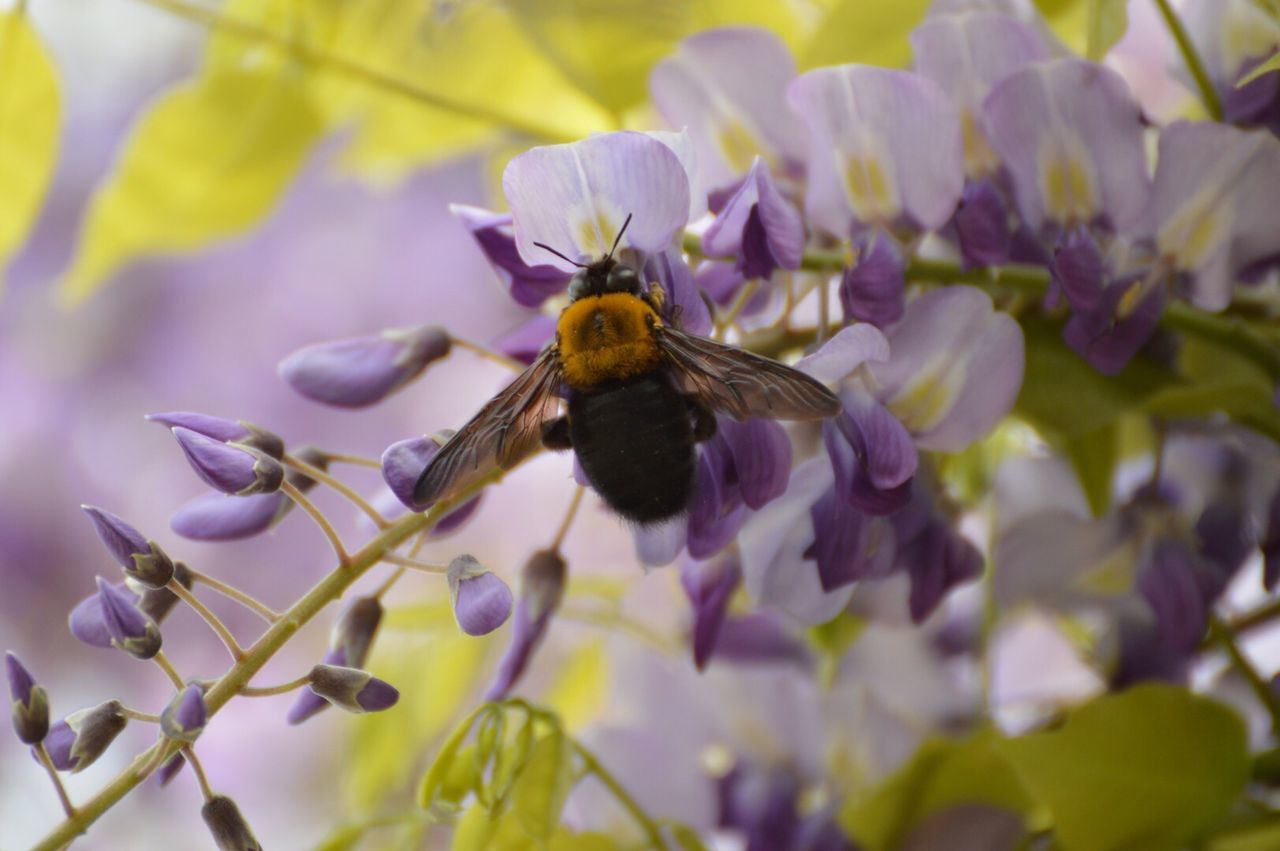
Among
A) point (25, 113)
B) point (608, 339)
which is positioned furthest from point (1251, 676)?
point (25, 113)

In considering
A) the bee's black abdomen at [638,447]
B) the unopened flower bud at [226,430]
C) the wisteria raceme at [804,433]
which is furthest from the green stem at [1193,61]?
the unopened flower bud at [226,430]

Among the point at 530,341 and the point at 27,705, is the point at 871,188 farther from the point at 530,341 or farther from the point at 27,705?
the point at 27,705

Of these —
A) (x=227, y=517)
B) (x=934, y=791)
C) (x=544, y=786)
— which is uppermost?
(x=227, y=517)

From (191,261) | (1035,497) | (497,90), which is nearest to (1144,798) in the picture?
(1035,497)

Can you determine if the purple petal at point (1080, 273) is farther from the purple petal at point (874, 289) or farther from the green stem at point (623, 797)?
the green stem at point (623, 797)

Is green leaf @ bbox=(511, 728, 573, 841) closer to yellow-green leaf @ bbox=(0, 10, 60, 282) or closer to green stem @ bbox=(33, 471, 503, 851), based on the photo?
green stem @ bbox=(33, 471, 503, 851)

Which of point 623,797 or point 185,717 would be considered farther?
point 623,797

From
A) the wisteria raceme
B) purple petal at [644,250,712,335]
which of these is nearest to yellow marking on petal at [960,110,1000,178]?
the wisteria raceme
